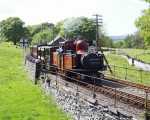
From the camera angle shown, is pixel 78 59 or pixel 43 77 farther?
pixel 43 77

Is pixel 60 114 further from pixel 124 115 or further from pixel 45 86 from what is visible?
pixel 124 115

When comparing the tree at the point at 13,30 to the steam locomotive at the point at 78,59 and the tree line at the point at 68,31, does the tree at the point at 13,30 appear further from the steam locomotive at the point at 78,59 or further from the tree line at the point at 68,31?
the steam locomotive at the point at 78,59

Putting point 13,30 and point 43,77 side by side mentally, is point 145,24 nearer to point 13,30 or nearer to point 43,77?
point 43,77

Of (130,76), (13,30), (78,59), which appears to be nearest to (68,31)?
(13,30)

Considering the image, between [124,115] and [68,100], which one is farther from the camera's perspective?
[68,100]

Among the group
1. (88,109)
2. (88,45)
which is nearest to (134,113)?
(88,109)

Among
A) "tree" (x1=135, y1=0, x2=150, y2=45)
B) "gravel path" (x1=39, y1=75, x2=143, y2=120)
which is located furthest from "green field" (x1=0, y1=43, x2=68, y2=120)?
"tree" (x1=135, y1=0, x2=150, y2=45)

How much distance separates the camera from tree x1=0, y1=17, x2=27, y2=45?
142 m

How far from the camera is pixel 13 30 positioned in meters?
145

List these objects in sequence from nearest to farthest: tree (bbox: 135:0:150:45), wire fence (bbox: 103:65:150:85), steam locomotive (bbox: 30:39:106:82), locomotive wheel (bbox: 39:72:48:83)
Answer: steam locomotive (bbox: 30:39:106:82)
locomotive wheel (bbox: 39:72:48:83)
wire fence (bbox: 103:65:150:85)
tree (bbox: 135:0:150:45)

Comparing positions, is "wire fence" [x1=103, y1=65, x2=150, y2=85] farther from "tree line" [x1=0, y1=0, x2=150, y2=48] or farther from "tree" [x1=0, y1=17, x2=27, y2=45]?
"tree" [x1=0, y1=17, x2=27, y2=45]

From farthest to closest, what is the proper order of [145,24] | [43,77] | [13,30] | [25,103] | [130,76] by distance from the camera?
[13,30], [145,24], [130,76], [43,77], [25,103]

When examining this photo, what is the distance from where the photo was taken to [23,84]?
3656 cm

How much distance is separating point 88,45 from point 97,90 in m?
6.72
